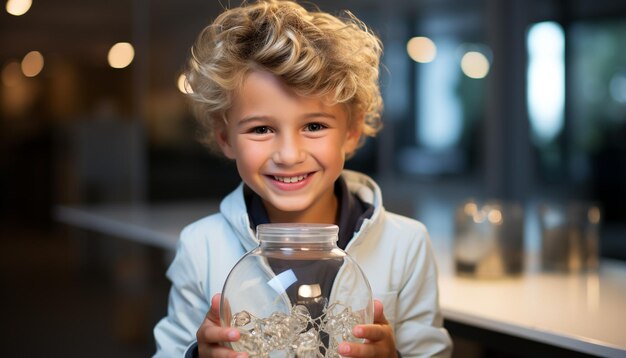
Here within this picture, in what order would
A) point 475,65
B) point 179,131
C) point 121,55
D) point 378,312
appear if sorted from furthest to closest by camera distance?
point 179,131
point 121,55
point 475,65
point 378,312

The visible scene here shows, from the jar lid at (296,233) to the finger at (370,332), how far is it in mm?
113

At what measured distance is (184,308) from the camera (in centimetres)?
121

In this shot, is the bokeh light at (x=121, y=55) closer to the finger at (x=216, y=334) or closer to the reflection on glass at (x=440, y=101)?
the reflection on glass at (x=440, y=101)

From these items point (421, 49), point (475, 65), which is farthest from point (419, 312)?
point (421, 49)

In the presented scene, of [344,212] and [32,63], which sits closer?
[344,212]

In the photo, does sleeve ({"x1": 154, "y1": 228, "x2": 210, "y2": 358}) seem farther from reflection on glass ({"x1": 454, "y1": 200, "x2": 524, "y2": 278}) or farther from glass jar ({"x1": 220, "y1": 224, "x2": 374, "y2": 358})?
reflection on glass ({"x1": 454, "y1": 200, "x2": 524, "y2": 278})

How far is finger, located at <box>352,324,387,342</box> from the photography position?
0.91 metres

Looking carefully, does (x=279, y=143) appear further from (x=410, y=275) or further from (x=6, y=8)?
(x=6, y=8)

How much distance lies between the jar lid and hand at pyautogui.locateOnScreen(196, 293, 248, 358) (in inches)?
4.7

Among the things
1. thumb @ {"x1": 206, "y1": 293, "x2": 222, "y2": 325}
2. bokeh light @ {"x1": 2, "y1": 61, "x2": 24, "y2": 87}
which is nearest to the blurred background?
bokeh light @ {"x1": 2, "y1": 61, "x2": 24, "y2": 87}

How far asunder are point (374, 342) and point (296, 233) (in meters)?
0.18

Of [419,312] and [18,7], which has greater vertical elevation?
[18,7]

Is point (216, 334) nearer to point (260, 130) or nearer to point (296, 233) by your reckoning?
point (296, 233)

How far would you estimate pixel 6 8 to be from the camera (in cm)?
321
